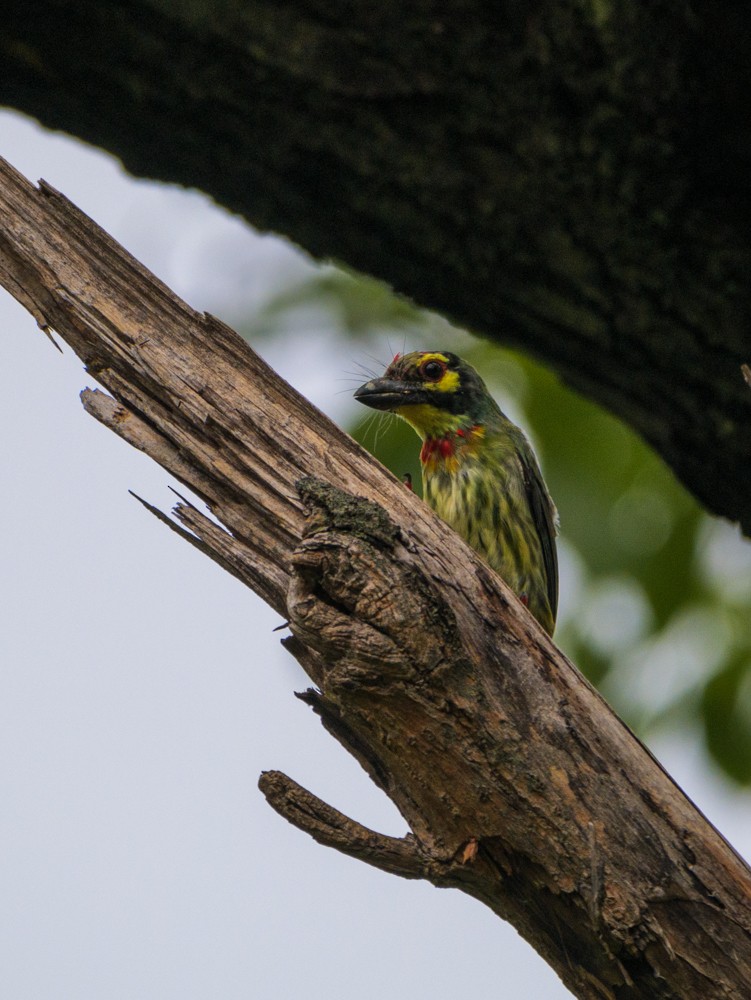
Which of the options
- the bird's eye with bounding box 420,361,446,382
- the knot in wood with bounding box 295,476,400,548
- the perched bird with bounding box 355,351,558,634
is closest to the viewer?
the knot in wood with bounding box 295,476,400,548

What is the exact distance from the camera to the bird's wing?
5.31m

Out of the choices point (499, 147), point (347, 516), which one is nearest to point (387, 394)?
point (499, 147)

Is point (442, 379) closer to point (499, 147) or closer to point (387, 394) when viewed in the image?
point (387, 394)

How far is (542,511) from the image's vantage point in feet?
17.4

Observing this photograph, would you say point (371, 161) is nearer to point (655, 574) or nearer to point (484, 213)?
point (484, 213)

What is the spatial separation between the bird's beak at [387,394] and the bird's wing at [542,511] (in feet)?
1.99

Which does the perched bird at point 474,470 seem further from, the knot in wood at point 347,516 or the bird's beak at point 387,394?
the knot in wood at point 347,516

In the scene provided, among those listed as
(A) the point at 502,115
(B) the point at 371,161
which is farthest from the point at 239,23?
(A) the point at 502,115

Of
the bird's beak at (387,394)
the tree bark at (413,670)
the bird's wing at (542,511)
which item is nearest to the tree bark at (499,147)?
the tree bark at (413,670)

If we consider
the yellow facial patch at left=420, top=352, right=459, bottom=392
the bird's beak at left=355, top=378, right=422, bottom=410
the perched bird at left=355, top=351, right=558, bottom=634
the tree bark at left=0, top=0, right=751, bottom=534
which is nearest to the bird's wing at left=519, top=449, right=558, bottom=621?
the perched bird at left=355, top=351, right=558, bottom=634

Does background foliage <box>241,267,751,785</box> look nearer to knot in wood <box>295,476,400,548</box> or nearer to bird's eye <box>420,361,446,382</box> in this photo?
bird's eye <box>420,361,446,382</box>

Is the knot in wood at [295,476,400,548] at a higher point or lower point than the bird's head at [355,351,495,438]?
lower

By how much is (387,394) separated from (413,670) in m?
2.61

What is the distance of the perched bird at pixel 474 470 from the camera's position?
16.9 feet
